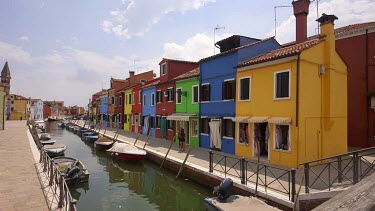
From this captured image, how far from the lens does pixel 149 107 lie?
30875mm

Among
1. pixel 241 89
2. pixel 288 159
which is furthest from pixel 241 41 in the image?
pixel 288 159

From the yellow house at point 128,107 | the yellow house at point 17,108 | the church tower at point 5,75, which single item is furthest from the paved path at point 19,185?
the church tower at point 5,75

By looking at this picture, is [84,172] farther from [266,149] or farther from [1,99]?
[1,99]

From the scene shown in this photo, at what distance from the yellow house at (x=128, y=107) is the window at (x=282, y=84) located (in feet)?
85.1

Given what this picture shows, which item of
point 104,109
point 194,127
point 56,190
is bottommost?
point 56,190

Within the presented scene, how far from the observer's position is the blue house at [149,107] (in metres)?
29.8

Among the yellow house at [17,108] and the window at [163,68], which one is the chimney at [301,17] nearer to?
the window at [163,68]

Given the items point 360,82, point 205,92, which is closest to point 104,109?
point 205,92

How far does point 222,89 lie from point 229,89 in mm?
589

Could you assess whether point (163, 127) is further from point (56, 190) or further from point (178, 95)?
point (56, 190)

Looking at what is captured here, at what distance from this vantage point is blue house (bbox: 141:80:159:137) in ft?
97.6

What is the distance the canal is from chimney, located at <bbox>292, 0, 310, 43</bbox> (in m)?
11.9

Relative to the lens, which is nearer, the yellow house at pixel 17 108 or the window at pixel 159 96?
the window at pixel 159 96

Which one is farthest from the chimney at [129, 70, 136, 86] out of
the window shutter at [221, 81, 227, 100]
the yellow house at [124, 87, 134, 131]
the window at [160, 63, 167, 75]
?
the window shutter at [221, 81, 227, 100]
